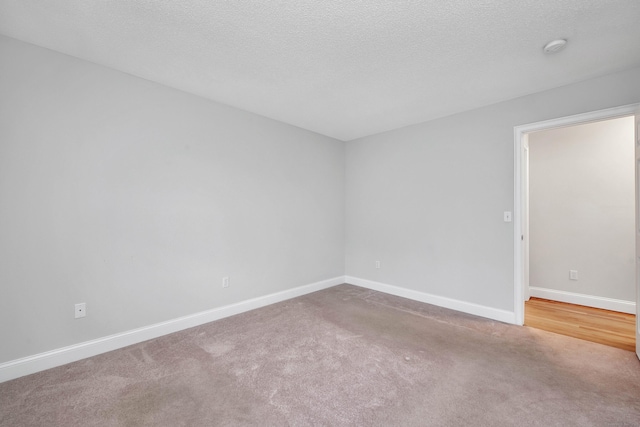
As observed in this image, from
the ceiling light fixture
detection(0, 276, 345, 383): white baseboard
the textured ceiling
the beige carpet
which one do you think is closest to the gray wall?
the textured ceiling

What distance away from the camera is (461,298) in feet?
10.8

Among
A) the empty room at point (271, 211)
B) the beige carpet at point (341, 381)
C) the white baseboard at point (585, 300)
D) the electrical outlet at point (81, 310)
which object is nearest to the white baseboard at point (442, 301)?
the empty room at point (271, 211)

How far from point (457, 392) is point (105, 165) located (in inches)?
128

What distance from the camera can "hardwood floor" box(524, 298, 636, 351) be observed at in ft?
8.37

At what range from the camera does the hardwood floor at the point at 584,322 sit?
100 inches

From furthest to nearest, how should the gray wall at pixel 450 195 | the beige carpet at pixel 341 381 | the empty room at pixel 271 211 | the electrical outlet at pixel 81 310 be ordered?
the gray wall at pixel 450 195 → the electrical outlet at pixel 81 310 → the empty room at pixel 271 211 → the beige carpet at pixel 341 381

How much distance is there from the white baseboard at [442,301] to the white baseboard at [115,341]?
4.86ft

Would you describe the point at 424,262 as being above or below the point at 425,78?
below

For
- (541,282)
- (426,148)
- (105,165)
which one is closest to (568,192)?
(541,282)

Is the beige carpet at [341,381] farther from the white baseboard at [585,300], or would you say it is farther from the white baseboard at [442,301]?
the white baseboard at [585,300]

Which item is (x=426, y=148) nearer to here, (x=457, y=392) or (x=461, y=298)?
(x=461, y=298)

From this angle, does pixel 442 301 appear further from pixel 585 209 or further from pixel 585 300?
pixel 585 209

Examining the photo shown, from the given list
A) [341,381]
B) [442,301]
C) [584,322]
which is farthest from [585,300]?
[341,381]

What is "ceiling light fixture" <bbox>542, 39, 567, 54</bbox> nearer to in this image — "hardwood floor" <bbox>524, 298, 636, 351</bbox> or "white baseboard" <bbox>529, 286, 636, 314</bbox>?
"hardwood floor" <bbox>524, 298, 636, 351</bbox>
